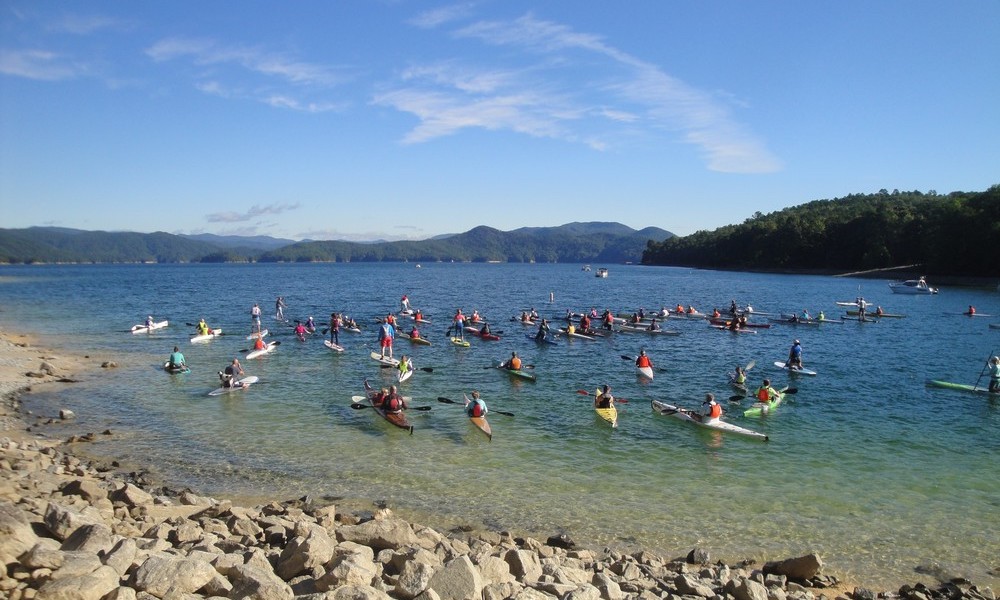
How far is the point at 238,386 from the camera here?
86.0ft

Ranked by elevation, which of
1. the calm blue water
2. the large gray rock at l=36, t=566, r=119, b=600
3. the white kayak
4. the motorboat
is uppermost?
the motorboat

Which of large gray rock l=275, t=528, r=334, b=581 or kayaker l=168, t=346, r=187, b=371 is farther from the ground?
large gray rock l=275, t=528, r=334, b=581

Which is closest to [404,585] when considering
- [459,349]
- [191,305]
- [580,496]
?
[580,496]

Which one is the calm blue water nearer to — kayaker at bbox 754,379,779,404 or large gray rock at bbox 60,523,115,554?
kayaker at bbox 754,379,779,404

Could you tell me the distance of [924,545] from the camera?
42.1ft

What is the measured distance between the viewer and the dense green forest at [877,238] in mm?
95562

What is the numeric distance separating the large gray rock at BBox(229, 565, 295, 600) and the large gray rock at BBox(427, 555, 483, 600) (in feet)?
5.85

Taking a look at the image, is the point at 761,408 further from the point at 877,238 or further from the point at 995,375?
the point at 877,238

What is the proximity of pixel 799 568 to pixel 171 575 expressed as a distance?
10047mm

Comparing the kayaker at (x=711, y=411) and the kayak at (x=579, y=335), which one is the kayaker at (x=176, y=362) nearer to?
the kayaker at (x=711, y=411)

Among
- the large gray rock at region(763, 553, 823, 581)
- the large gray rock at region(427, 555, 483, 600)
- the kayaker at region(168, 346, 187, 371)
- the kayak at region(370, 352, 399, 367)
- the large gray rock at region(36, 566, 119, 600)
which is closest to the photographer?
the large gray rock at region(36, 566, 119, 600)

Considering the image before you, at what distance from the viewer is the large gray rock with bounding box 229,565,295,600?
24.6 feet

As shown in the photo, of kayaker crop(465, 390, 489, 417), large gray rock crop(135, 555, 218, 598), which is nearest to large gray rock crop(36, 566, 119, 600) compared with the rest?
large gray rock crop(135, 555, 218, 598)

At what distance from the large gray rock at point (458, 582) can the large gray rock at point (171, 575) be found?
9.12 feet
